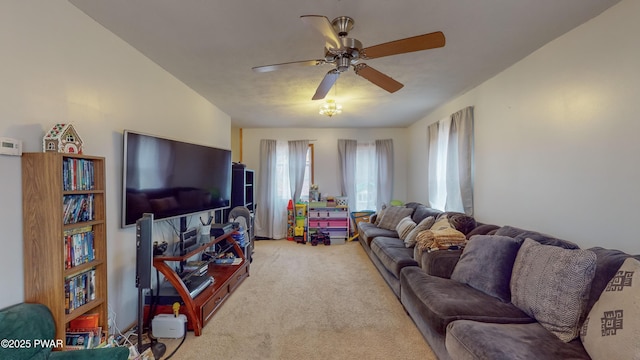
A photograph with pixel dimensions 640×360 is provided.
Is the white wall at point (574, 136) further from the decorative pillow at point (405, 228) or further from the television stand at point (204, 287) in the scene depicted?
the television stand at point (204, 287)

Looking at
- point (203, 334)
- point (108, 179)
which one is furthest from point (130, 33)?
point (203, 334)

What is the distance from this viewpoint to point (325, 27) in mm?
1532

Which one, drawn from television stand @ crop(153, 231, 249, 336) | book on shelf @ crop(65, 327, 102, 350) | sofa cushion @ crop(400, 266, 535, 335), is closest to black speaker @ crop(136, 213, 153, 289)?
television stand @ crop(153, 231, 249, 336)

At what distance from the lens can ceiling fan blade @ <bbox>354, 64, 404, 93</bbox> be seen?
2.05 m

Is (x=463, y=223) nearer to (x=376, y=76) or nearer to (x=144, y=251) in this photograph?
(x=376, y=76)

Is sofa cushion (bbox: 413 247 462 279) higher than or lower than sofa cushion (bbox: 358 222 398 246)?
higher

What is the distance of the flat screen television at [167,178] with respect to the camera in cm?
223

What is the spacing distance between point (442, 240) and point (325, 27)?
227cm

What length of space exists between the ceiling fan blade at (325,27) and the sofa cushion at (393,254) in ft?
7.37

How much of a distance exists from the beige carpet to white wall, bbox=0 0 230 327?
0.91m

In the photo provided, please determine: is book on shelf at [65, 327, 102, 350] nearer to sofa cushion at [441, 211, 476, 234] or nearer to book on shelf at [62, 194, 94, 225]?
book on shelf at [62, 194, 94, 225]

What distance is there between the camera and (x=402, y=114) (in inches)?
189

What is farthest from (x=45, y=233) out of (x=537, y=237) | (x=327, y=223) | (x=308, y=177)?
(x=308, y=177)

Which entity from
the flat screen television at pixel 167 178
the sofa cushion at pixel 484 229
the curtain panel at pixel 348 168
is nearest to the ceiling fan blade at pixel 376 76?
the sofa cushion at pixel 484 229
